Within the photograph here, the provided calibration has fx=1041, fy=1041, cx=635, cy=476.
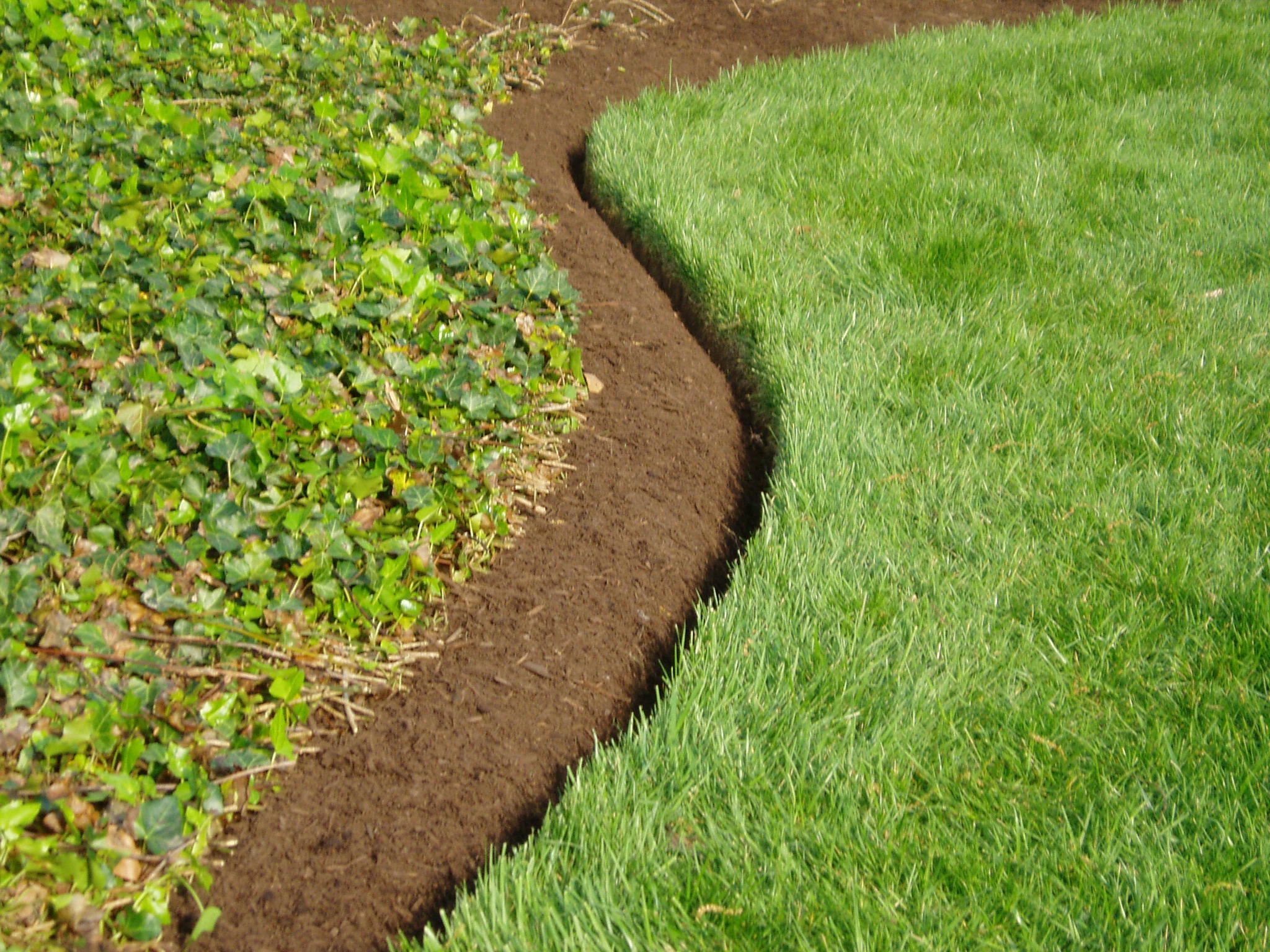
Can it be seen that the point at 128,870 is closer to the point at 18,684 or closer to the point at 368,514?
the point at 18,684

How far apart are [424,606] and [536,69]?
3.72 m

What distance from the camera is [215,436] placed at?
2.43 meters

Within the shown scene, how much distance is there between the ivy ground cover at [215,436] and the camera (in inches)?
75.4

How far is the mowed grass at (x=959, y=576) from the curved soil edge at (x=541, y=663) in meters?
0.16

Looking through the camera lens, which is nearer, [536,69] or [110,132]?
[110,132]

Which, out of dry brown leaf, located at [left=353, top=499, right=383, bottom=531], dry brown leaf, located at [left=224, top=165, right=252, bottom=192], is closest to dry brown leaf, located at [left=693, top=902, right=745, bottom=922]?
dry brown leaf, located at [left=353, top=499, right=383, bottom=531]

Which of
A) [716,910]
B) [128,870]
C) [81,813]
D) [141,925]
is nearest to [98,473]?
[81,813]

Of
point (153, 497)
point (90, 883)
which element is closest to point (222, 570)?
point (153, 497)

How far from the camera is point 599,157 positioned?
4.47 metres

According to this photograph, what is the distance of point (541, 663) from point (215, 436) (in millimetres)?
928

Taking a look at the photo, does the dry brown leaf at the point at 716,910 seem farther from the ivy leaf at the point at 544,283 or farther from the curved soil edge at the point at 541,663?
the ivy leaf at the point at 544,283

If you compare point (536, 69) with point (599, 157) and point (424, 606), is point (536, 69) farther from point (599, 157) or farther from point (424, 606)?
point (424, 606)

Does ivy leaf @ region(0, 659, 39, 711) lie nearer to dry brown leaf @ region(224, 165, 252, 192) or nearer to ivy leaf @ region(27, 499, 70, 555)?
ivy leaf @ region(27, 499, 70, 555)

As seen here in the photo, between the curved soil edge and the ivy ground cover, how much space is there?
0.35 ft
